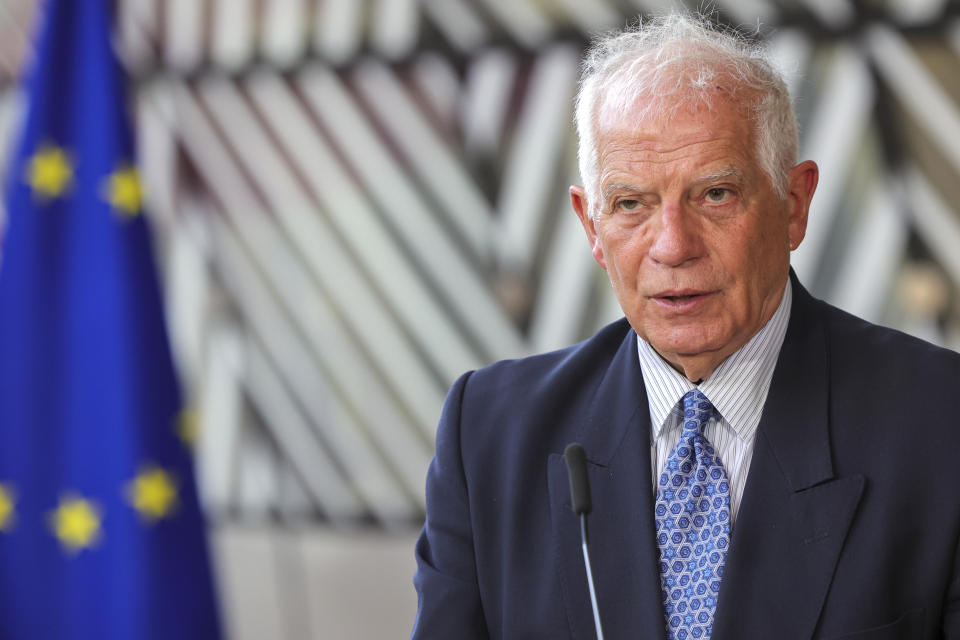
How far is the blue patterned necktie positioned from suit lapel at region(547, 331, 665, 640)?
3 centimetres

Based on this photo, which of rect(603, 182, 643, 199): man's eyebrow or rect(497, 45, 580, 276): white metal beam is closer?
rect(603, 182, 643, 199): man's eyebrow

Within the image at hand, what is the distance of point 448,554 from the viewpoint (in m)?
1.56

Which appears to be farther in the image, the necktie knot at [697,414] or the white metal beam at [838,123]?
the white metal beam at [838,123]

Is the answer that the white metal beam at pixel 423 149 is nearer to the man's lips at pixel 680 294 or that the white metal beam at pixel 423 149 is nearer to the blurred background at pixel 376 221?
the blurred background at pixel 376 221

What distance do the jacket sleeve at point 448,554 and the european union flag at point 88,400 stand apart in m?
1.56

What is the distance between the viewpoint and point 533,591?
149cm

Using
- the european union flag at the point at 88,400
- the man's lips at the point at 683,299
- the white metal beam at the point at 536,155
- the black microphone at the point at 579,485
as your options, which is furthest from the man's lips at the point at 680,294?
the white metal beam at the point at 536,155

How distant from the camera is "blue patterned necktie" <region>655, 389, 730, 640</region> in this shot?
1383 mm

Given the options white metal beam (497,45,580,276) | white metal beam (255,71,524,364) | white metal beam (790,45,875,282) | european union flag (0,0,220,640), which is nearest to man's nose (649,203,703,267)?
white metal beam (790,45,875,282)

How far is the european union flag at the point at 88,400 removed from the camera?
9.57 feet

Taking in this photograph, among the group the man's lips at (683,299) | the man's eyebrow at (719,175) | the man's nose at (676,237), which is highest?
the man's eyebrow at (719,175)

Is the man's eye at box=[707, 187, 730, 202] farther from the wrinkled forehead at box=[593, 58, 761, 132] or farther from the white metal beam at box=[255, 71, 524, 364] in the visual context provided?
the white metal beam at box=[255, 71, 524, 364]

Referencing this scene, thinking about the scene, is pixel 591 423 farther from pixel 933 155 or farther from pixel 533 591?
pixel 933 155

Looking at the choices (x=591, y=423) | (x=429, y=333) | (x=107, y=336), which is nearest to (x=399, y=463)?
(x=429, y=333)
